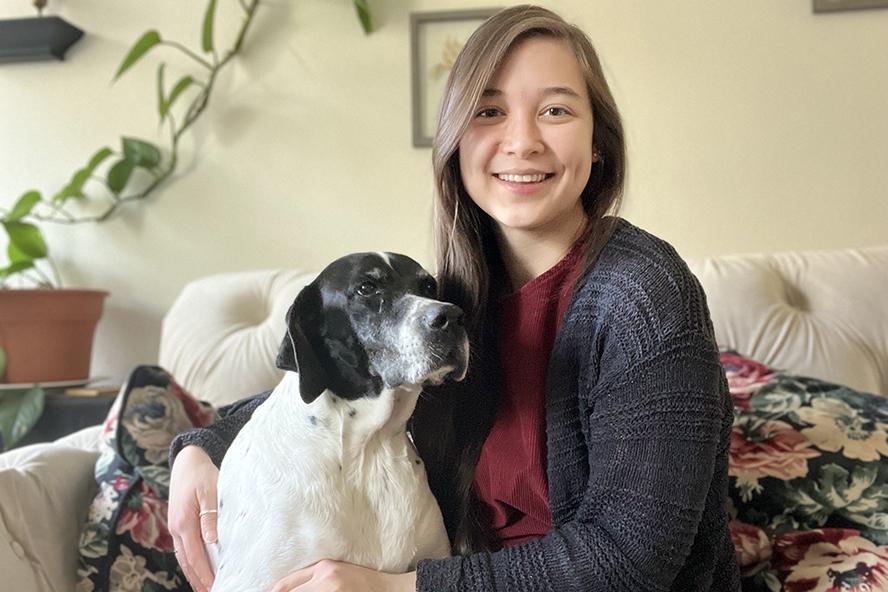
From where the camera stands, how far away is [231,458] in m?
1.01

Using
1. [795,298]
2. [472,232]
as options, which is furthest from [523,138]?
[795,298]

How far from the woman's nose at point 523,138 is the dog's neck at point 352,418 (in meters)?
0.35

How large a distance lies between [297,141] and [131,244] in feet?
2.08

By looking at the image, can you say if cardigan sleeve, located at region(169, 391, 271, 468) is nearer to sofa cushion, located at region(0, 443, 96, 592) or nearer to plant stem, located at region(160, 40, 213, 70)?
sofa cushion, located at region(0, 443, 96, 592)

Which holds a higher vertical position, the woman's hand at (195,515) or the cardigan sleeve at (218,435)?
the cardigan sleeve at (218,435)

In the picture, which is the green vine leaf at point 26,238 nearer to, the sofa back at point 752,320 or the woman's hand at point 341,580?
the sofa back at point 752,320

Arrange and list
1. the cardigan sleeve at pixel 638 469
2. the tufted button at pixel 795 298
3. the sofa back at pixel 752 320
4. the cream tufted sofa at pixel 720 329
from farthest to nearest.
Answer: the tufted button at pixel 795 298 < the sofa back at pixel 752 320 < the cream tufted sofa at pixel 720 329 < the cardigan sleeve at pixel 638 469

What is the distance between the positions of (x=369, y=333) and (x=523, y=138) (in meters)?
0.34

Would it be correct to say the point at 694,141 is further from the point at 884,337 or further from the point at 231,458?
the point at 231,458

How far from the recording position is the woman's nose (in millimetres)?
1000

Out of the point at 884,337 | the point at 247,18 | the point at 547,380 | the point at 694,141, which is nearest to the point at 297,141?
the point at 247,18

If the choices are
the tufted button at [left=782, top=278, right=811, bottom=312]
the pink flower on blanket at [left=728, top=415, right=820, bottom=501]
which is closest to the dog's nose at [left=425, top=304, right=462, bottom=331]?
the pink flower on blanket at [left=728, top=415, right=820, bottom=501]

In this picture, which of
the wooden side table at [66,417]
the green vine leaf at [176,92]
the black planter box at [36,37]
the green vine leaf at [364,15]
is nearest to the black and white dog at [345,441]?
the wooden side table at [66,417]

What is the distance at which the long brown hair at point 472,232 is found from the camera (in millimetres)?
1021
